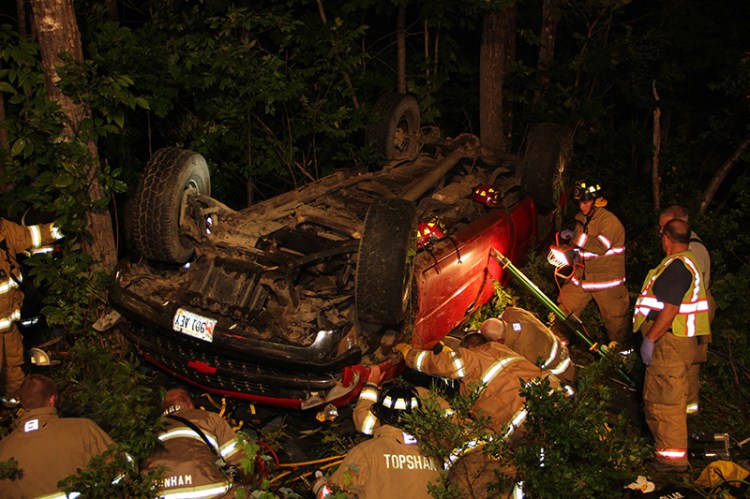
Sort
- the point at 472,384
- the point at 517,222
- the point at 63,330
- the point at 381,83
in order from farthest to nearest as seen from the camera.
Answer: the point at 381,83, the point at 517,222, the point at 63,330, the point at 472,384

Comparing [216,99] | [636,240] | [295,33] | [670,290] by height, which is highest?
[295,33]

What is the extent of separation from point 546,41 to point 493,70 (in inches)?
45.0

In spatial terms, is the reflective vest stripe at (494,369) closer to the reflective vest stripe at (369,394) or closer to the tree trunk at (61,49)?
the reflective vest stripe at (369,394)

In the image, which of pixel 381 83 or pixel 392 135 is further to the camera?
pixel 381 83

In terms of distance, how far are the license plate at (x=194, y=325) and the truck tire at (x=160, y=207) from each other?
72cm

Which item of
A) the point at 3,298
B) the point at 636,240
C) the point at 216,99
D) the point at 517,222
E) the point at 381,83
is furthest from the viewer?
the point at 381,83

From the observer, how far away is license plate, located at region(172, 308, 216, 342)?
4.61 m

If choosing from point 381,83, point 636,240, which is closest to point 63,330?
point 381,83

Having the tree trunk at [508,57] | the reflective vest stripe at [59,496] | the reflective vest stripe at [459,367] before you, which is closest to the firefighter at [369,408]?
the reflective vest stripe at [459,367]

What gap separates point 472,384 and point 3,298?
11.5ft

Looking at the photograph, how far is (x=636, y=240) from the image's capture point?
861 cm

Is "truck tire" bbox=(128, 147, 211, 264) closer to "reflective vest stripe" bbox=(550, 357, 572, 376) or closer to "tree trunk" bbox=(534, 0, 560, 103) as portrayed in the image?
"reflective vest stripe" bbox=(550, 357, 572, 376)

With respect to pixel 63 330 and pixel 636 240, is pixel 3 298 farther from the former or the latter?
pixel 636 240

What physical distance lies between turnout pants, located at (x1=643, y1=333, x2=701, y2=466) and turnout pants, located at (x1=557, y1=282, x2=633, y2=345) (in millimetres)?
1482
